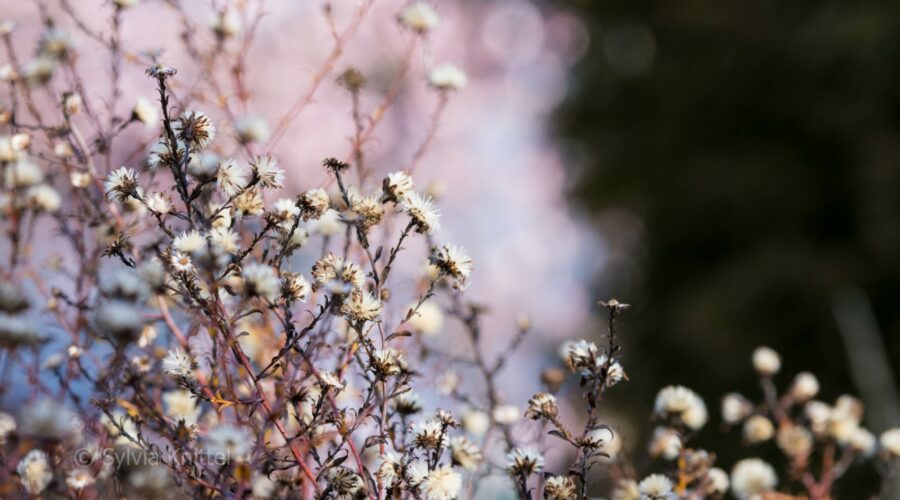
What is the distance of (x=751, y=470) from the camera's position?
3.47ft

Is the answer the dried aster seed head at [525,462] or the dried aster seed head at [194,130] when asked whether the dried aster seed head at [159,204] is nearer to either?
the dried aster seed head at [194,130]

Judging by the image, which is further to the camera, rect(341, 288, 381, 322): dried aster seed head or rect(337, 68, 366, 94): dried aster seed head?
rect(337, 68, 366, 94): dried aster seed head

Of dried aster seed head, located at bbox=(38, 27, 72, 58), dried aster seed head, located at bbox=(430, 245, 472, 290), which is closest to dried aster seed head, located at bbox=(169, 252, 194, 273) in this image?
dried aster seed head, located at bbox=(430, 245, 472, 290)

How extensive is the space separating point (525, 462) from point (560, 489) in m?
0.04

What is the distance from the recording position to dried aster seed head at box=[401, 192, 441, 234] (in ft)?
2.45

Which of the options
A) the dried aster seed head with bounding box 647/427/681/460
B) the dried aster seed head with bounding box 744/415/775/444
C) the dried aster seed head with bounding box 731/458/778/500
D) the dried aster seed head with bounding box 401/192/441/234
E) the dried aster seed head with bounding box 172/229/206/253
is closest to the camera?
the dried aster seed head with bounding box 172/229/206/253

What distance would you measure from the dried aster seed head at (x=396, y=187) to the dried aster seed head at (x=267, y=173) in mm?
92

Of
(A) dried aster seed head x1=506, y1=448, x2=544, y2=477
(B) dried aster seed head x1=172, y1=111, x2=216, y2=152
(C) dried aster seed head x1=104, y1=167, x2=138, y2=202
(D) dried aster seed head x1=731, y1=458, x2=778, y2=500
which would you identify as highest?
(B) dried aster seed head x1=172, y1=111, x2=216, y2=152

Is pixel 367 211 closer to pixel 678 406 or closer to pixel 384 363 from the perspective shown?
pixel 384 363

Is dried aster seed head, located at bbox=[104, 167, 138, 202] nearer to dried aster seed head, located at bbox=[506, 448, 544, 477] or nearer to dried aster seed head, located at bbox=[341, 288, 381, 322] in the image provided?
dried aster seed head, located at bbox=[341, 288, 381, 322]

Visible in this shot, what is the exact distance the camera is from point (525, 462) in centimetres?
70

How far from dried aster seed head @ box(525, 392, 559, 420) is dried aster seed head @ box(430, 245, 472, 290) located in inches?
4.5

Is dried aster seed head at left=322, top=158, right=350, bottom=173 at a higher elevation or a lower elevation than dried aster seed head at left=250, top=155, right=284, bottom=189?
higher

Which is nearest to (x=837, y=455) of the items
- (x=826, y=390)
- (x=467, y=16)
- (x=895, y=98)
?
(x=826, y=390)
